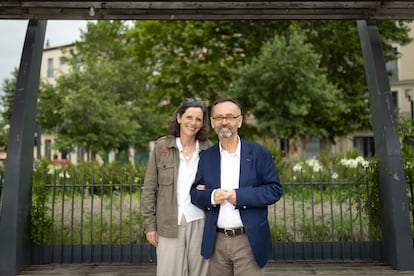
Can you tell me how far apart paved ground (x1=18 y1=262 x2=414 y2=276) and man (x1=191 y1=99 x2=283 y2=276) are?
98.0 inches

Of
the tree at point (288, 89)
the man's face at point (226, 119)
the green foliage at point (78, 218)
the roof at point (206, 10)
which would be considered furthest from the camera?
the tree at point (288, 89)

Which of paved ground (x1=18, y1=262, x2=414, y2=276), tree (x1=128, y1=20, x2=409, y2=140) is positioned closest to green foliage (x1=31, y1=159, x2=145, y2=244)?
paved ground (x1=18, y1=262, x2=414, y2=276)

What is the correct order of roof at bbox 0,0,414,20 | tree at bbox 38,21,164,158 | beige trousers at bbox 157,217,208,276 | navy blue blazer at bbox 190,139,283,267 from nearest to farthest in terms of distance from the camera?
1. navy blue blazer at bbox 190,139,283,267
2. beige trousers at bbox 157,217,208,276
3. roof at bbox 0,0,414,20
4. tree at bbox 38,21,164,158

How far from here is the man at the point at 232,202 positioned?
264cm

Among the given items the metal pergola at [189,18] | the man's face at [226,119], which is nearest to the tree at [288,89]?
the metal pergola at [189,18]

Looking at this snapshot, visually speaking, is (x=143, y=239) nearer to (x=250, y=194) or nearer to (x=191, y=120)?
(x=191, y=120)

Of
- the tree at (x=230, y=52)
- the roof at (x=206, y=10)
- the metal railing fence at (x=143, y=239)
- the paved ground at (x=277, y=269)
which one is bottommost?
the paved ground at (x=277, y=269)

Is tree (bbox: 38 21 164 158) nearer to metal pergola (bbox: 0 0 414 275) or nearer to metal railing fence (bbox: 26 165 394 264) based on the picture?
metal pergola (bbox: 0 0 414 275)

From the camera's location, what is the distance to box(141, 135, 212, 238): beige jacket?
2943mm

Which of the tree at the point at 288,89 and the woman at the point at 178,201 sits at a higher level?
the tree at the point at 288,89

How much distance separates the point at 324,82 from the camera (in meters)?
14.9

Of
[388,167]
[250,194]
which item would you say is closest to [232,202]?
[250,194]

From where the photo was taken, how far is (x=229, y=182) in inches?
107

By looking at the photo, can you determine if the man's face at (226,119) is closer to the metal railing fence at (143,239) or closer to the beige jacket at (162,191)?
the beige jacket at (162,191)
